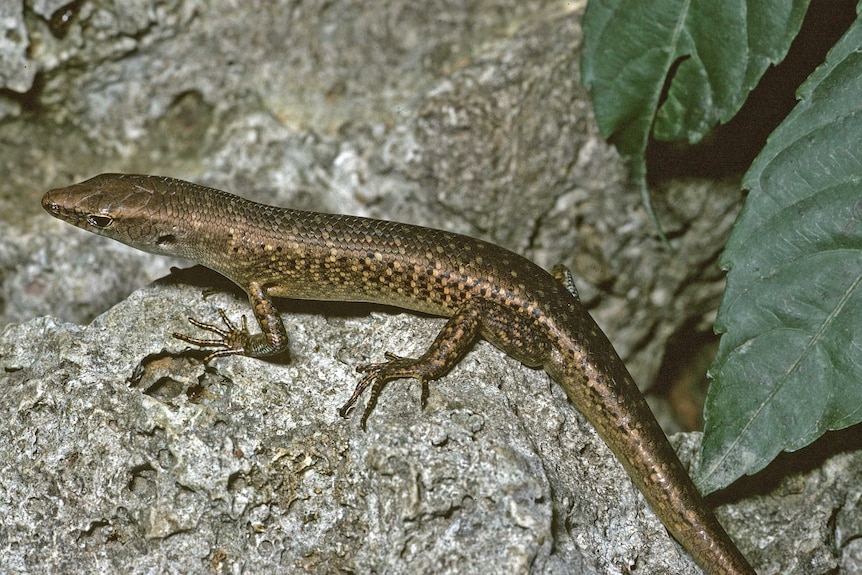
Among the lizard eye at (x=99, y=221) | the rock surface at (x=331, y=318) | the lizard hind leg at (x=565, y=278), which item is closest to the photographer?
the rock surface at (x=331, y=318)

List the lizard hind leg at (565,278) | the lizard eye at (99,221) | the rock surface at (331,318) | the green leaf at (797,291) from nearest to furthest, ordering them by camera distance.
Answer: the green leaf at (797,291) < the rock surface at (331,318) < the lizard eye at (99,221) < the lizard hind leg at (565,278)

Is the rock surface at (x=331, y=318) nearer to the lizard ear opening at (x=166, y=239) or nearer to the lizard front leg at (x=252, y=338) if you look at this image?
the lizard front leg at (x=252, y=338)

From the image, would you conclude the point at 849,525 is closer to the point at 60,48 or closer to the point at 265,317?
the point at 265,317

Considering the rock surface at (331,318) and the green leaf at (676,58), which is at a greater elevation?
the green leaf at (676,58)

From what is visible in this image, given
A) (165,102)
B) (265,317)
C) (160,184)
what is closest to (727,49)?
(265,317)

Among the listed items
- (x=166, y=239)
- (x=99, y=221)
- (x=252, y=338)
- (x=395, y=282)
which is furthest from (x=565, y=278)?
(x=99, y=221)

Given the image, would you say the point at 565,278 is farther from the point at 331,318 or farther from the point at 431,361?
the point at 331,318

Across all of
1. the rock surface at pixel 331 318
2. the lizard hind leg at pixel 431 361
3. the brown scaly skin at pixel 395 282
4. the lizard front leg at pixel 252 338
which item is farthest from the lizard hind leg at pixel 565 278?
the lizard front leg at pixel 252 338
